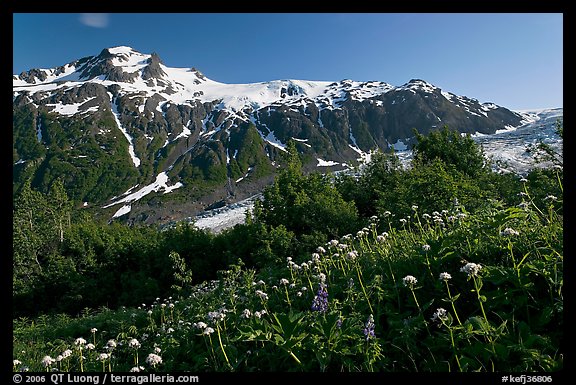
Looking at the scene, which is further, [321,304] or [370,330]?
[321,304]

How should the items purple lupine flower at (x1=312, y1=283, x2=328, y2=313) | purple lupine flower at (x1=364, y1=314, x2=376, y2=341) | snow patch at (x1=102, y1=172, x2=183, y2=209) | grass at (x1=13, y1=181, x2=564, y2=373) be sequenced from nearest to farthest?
grass at (x1=13, y1=181, x2=564, y2=373) → purple lupine flower at (x1=364, y1=314, x2=376, y2=341) → purple lupine flower at (x1=312, y1=283, x2=328, y2=313) → snow patch at (x1=102, y1=172, x2=183, y2=209)

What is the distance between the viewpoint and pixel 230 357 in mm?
2807

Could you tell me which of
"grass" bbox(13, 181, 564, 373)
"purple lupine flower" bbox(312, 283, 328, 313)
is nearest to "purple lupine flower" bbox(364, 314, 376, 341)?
"grass" bbox(13, 181, 564, 373)

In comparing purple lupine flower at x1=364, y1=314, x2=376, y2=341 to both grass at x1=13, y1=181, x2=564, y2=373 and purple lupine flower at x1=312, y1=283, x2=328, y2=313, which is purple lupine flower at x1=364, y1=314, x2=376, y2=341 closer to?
grass at x1=13, y1=181, x2=564, y2=373

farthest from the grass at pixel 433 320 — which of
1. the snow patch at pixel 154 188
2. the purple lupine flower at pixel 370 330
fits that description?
the snow patch at pixel 154 188

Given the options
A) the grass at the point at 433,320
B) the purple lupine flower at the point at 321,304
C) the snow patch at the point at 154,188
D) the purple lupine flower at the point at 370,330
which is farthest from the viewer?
the snow patch at the point at 154,188

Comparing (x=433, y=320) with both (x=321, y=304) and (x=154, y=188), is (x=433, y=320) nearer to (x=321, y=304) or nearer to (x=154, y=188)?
(x=321, y=304)

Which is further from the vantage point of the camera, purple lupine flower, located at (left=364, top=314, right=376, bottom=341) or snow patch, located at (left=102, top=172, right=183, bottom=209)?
snow patch, located at (left=102, top=172, right=183, bottom=209)

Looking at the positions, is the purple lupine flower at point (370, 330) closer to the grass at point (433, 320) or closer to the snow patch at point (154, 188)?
the grass at point (433, 320)

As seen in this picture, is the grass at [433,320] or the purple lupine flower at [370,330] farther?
the purple lupine flower at [370,330]

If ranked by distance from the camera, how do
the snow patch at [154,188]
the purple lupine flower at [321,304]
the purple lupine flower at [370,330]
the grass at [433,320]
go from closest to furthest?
the grass at [433,320], the purple lupine flower at [370,330], the purple lupine flower at [321,304], the snow patch at [154,188]

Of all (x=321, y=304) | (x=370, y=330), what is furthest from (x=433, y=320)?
(x=321, y=304)

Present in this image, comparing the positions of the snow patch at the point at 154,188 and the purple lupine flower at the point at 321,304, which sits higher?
the purple lupine flower at the point at 321,304
